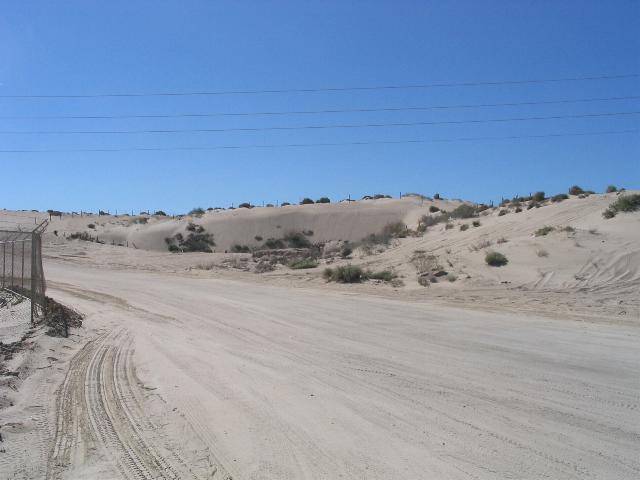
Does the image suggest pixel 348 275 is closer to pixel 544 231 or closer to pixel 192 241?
pixel 544 231

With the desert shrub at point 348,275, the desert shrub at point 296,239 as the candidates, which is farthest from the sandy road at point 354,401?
the desert shrub at point 296,239

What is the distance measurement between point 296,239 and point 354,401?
58.9 m

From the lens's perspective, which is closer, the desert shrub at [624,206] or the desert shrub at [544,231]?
the desert shrub at [624,206]

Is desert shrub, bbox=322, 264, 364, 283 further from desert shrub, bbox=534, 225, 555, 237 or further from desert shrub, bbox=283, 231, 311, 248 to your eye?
desert shrub, bbox=283, 231, 311, 248

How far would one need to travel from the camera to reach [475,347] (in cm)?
1368

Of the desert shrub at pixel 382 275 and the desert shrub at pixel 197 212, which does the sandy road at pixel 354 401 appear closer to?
the desert shrub at pixel 382 275

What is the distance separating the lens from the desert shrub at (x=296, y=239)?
6717cm

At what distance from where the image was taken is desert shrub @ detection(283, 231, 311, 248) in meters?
67.2

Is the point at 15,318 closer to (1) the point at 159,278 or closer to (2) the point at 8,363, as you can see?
(2) the point at 8,363

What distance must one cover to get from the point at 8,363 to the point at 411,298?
619 inches

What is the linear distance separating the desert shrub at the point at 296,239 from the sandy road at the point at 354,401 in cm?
4924

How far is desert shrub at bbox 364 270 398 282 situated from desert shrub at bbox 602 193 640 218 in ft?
35.1

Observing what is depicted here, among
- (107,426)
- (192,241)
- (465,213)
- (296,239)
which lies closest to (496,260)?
(465,213)

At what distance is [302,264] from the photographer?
38125 mm
